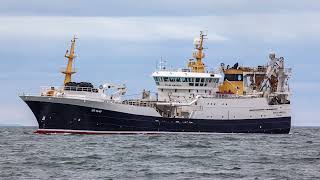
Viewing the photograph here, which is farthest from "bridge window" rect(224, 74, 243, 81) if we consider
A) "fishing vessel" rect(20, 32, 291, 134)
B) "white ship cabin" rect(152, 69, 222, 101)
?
"white ship cabin" rect(152, 69, 222, 101)

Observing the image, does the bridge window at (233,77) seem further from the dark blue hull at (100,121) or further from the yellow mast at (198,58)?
the dark blue hull at (100,121)

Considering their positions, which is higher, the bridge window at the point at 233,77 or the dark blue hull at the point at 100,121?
the bridge window at the point at 233,77

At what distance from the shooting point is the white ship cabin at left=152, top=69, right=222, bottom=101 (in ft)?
282

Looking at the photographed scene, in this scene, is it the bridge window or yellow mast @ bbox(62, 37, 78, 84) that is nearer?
yellow mast @ bbox(62, 37, 78, 84)

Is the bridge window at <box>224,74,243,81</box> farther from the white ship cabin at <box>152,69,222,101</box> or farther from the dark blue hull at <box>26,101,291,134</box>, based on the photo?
the dark blue hull at <box>26,101,291,134</box>

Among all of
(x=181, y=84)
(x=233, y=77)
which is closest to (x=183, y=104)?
(x=181, y=84)

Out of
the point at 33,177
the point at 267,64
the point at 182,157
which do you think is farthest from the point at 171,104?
the point at 33,177

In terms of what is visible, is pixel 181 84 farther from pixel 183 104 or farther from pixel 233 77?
pixel 233 77

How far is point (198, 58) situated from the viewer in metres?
91.8

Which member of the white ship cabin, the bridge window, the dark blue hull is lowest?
the dark blue hull

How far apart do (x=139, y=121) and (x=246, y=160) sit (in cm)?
3297

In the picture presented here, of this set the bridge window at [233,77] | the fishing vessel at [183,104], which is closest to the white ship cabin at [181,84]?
the fishing vessel at [183,104]

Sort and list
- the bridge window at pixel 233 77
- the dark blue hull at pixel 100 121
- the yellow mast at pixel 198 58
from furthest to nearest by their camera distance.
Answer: the bridge window at pixel 233 77 → the yellow mast at pixel 198 58 → the dark blue hull at pixel 100 121

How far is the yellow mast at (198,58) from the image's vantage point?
90625 mm
